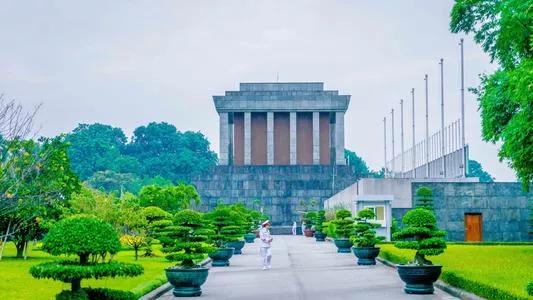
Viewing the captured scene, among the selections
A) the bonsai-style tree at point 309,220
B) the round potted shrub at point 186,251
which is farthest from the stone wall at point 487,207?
the round potted shrub at point 186,251

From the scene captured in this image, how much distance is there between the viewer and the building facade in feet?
302

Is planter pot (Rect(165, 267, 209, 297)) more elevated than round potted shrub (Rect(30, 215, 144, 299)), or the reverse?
round potted shrub (Rect(30, 215, 144, 299))

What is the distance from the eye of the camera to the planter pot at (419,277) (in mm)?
19297

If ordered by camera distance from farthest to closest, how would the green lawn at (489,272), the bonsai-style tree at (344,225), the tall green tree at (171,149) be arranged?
the tall green tree at (171,149), the bonsai-style tree at (344,225), the green lawn at (489,272)

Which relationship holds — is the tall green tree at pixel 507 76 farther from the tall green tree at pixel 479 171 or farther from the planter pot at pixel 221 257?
the tall green tree at pixel 479 171

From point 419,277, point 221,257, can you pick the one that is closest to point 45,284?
point 221,257

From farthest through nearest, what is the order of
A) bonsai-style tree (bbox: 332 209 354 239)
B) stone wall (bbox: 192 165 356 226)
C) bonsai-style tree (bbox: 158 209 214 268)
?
stone wall (bbox: 192 165 356 226), bonsai-style tree (bbox: 332 209 354 239), bonsai-style tree (bbox: 158 209 214 268)

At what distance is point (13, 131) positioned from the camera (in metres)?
24.9

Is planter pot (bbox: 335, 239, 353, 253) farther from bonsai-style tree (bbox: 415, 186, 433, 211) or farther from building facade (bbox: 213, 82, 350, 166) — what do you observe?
building facade (bbox: 213, 82, 350, 166)

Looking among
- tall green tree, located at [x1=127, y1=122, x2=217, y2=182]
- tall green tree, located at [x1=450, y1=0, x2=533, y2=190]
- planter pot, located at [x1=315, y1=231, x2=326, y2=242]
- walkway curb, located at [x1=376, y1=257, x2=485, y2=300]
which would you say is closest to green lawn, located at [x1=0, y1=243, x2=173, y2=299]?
walkway curb, located at [x1=376, y1=257, x2=485, y2=300]

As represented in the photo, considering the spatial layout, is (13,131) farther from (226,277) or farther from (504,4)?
(504,4)

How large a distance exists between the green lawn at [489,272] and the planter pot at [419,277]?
643 millimetres

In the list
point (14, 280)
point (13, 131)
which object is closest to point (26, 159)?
point (13, 131)

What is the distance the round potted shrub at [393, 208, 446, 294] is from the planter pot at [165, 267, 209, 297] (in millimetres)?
5162
